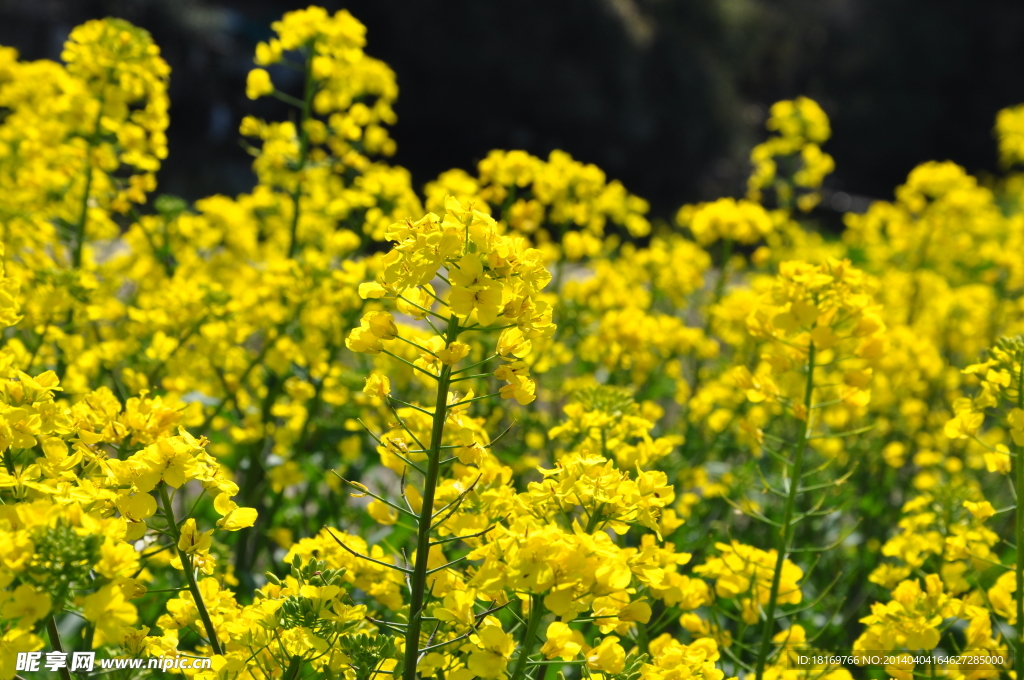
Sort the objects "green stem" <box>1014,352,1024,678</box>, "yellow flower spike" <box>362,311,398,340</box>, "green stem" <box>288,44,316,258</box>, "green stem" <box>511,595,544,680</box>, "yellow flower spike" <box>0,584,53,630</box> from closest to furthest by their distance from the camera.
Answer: "yellow flower spike" <box>0,584,53,630</box>
"green stem" <box>511,595,544,680</box>
"yellow flower spike" <box>362,311,398,340</box>
"green stem" <box>1014,352,1024,678</box>
"green stem" <box>288,44,316,258</box>

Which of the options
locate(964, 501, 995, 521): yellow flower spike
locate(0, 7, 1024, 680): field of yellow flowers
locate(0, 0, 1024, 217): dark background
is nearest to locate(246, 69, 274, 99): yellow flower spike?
locate(0, 7, 1024, 680): field of yellow flowers

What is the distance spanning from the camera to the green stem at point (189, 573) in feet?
4.43

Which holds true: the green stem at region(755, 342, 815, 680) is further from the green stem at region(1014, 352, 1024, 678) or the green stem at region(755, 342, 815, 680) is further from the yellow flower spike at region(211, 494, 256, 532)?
the yellow flower spike at region(211, 494, 256, 532)

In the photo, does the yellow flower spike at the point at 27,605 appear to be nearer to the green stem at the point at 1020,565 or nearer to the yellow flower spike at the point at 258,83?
the green stem at the point at 1020,565

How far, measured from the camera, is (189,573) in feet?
4.55

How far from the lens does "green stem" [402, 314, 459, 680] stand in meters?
1.37

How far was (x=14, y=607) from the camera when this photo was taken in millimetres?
1088

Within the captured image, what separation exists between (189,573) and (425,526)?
0.38 metres

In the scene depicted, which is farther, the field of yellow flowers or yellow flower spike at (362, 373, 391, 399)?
yellow flower spike at (362, 373, 391, 399)

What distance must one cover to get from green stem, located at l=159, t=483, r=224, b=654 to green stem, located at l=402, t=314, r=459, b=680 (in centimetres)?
33

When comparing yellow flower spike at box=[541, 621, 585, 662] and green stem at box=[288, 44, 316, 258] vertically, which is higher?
green stem at box=[288, 44, 316, 258]

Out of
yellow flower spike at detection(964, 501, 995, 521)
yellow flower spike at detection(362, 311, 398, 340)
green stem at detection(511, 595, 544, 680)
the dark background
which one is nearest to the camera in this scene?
green stem at detection(511, 595, 544, 680)

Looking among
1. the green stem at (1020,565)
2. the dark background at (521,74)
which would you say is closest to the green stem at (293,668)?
the green stem at (1020,565)

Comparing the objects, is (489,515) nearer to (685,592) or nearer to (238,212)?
(685,592)
